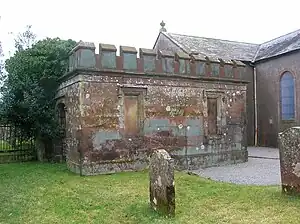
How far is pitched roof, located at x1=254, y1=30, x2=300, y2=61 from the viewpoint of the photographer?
2097 centimetres

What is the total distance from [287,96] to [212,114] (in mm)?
9614

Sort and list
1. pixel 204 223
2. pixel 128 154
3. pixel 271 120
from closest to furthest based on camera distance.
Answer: pixel 204 223 < pixel 128 154 < pixel 271 120

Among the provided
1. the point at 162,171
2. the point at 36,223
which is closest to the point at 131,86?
the point at 162,171

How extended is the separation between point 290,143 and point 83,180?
6277 mm

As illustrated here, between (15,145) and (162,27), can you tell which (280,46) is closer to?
(162,27)

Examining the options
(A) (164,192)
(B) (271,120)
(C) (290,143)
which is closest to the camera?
(A) (164,192)

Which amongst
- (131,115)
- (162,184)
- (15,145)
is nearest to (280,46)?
(131,115)

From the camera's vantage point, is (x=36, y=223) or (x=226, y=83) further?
(x=226, y=83)

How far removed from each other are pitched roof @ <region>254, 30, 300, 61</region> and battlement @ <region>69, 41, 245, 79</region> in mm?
7892

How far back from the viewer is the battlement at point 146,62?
37.8 feet

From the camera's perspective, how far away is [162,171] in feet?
22.4

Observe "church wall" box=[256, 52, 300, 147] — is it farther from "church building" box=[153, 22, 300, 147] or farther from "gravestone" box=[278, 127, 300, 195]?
"gravestone" box=[278, 127, 300, 195]

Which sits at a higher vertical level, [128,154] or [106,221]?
[128,154]

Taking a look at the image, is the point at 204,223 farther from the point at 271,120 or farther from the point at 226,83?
the point at 271,120
